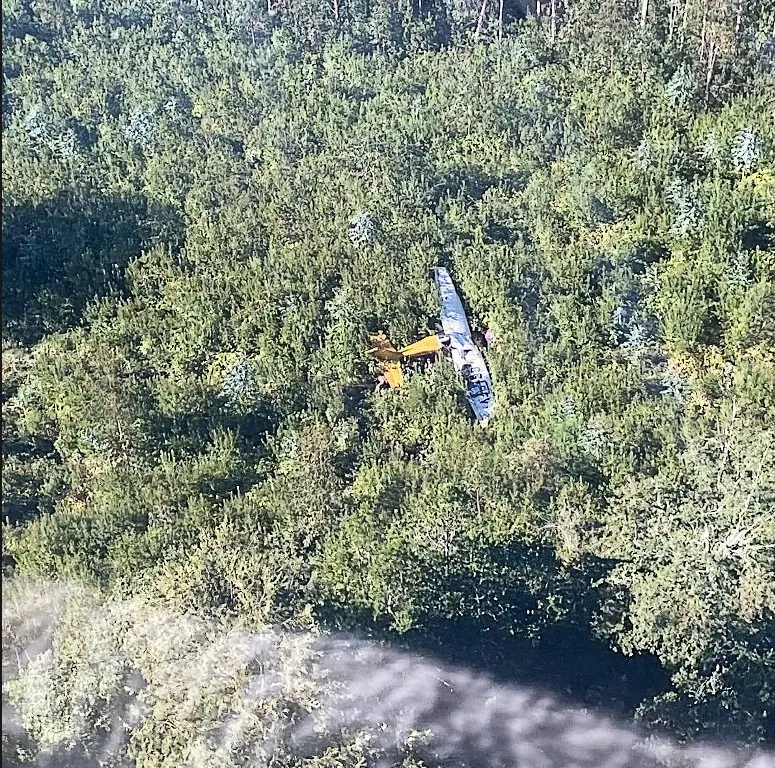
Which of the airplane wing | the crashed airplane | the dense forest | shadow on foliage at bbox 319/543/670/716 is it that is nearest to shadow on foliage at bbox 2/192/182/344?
the dense forest

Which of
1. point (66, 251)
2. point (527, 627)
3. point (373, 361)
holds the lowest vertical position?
point (527, 627)

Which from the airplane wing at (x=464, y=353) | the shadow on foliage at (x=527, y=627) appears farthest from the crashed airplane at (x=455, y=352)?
the shadow on foliage at (x=527, y=627)

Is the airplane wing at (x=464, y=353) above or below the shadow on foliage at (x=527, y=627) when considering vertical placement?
above

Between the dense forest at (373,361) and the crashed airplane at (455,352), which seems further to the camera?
the crashed airplane at (455,352)

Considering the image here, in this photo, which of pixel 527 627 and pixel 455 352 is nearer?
pixel 527 627

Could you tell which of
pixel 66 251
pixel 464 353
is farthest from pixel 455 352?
pixel 66 251

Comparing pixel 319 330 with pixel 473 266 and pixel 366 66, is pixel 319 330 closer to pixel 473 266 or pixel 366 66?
pixel 473 266

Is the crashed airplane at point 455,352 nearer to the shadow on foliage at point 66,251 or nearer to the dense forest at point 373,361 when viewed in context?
the dense forest at point 373,361

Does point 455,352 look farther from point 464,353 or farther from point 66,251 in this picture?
point 66,251
